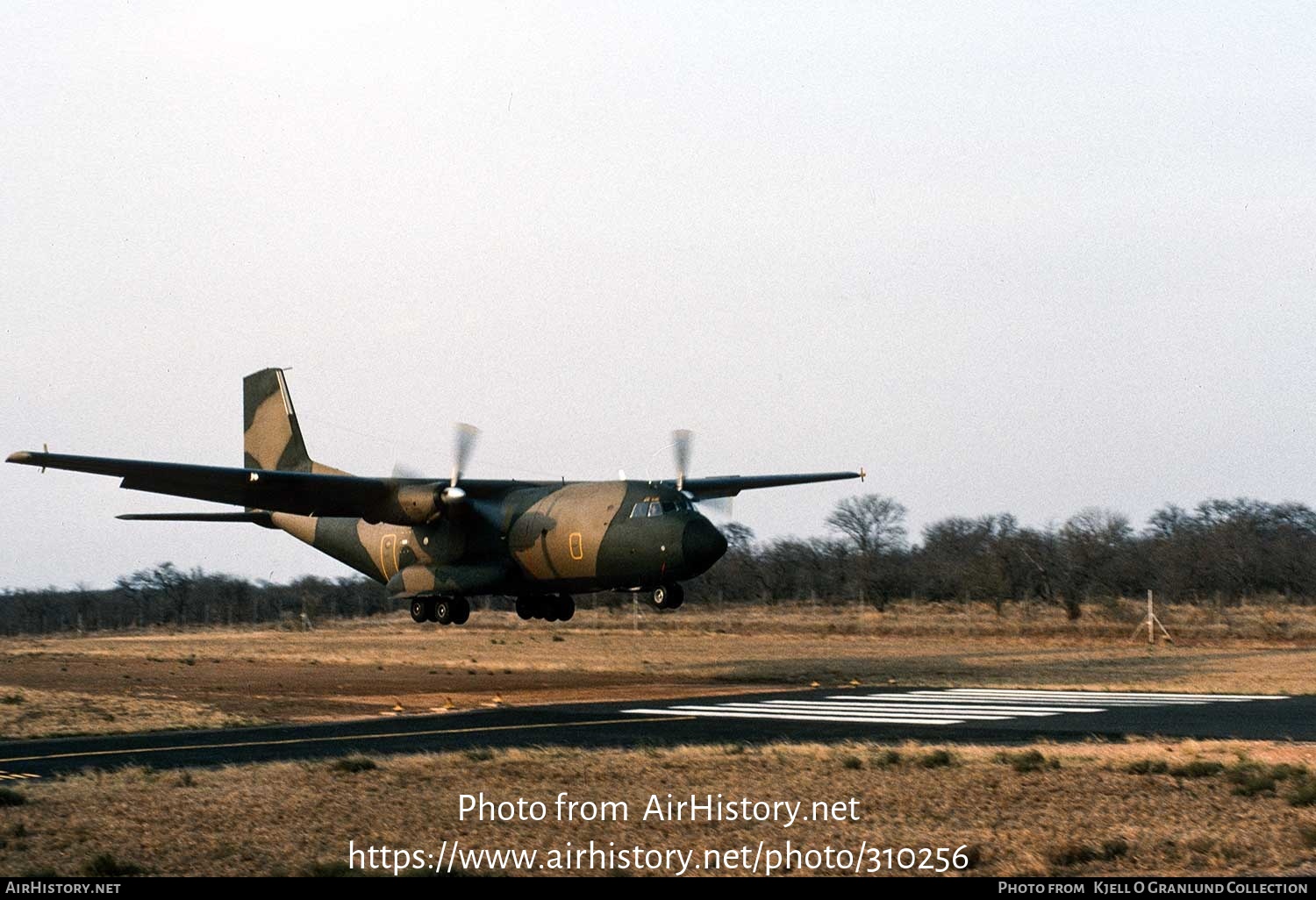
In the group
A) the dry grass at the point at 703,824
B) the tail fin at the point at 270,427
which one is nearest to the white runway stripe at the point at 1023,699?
the dry grass at the point at 703,824

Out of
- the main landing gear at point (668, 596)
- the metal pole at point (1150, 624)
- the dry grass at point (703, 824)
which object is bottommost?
the dry grass at point (703, 824)

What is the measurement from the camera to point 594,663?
52.4 metres

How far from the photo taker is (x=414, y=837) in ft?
52.8

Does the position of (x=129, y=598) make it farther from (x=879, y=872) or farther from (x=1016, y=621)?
Answer: (x=879, y=872)

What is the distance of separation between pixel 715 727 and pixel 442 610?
1115cm

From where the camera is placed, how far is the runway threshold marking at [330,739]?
25.1 meters

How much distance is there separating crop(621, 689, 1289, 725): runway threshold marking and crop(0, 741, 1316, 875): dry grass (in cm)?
662

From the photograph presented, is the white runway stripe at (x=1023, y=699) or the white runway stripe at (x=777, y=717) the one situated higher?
the white runway stripe at (x=777, y=717)

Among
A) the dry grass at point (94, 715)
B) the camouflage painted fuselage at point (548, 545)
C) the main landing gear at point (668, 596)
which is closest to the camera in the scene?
the camouflage painted fuselage at point (548, 545)

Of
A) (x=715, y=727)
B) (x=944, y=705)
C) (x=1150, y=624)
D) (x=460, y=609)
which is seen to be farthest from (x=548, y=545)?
(x=1150, y=624)

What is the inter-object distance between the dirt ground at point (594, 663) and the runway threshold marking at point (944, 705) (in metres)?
3.37

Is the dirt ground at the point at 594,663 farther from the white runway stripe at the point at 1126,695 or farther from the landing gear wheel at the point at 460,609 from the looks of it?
the landing gear wheel at the point at 460,609

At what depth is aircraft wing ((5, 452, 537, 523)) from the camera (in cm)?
3094

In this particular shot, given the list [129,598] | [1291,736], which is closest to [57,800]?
[1291,736]
